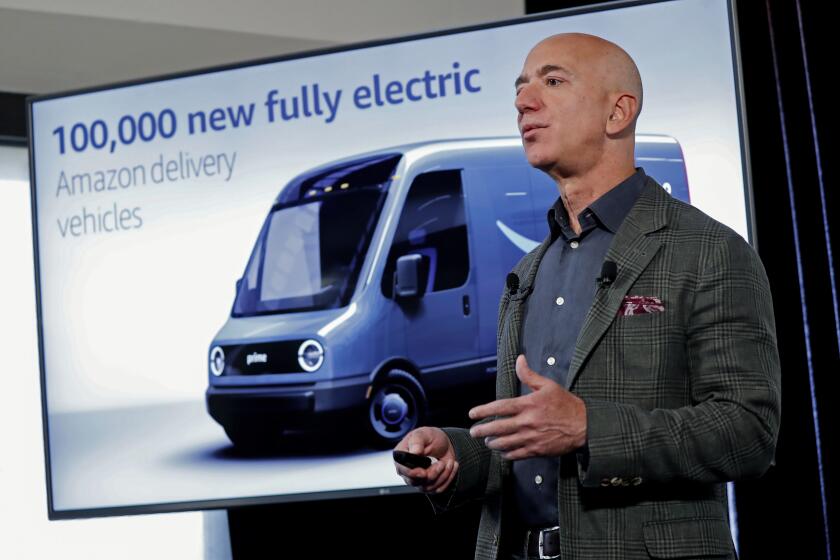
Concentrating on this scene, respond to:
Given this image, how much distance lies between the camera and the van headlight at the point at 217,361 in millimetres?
3225

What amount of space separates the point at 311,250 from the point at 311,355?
35 centimetres

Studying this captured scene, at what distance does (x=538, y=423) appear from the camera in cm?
137

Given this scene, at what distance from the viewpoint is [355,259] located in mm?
3154

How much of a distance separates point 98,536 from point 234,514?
58 cm

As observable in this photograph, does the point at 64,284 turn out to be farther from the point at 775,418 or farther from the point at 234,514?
the point at 775,418

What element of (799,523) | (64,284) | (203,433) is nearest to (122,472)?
(203,433)

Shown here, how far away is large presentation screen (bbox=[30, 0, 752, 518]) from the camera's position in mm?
3055

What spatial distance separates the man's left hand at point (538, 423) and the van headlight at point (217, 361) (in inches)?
76.7

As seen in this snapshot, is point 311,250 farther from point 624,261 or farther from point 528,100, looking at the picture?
point 624,261

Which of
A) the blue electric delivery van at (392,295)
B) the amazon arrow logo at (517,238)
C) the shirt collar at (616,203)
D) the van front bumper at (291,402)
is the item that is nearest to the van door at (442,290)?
the blue electric delivery van at (392,295)

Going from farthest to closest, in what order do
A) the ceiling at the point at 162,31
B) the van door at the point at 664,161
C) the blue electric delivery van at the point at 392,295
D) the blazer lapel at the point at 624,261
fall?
the ceiling at the point at 162,31 → the blue electric delivery van at the point at 392,295 → the van door at the point at 664,161 → the blazer lapel at the point at 624,261

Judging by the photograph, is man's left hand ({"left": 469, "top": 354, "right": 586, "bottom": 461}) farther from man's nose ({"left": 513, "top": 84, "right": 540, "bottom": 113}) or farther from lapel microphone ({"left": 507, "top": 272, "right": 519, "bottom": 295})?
man's nose ({"left": 513, "top": 84, "right": 540, "bottom": 113})

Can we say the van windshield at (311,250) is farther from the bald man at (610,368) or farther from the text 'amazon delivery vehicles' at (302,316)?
the bald man at (610,368)

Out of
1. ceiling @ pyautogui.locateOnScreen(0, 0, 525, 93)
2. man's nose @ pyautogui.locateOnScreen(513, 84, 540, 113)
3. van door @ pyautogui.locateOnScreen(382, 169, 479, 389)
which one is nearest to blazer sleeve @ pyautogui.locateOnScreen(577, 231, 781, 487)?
man's nose @ pyautogui.locateOnScreen(513, 84, 540, 113)
